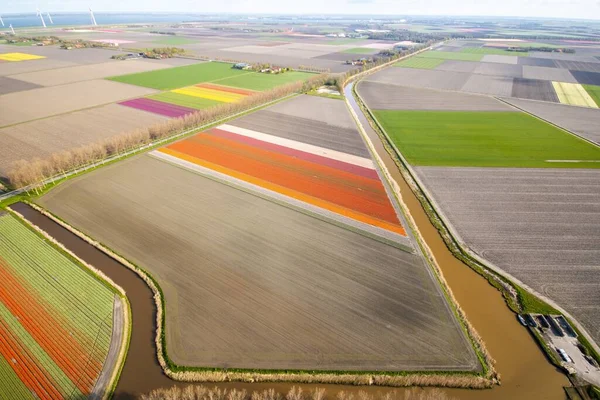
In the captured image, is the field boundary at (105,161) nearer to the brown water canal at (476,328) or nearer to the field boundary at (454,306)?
the brown water canal at (476,328)

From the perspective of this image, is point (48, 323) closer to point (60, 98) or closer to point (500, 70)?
point (60, 98)

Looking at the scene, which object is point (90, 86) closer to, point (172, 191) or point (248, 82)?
point (248, 82)

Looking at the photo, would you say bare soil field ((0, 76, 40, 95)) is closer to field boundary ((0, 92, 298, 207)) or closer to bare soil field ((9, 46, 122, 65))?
bare soil field ((9, 46, 122, 65))

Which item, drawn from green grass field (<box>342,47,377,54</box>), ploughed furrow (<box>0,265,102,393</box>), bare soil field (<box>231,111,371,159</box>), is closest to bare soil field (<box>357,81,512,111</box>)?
bare soil field (<box>231,111,371,159</box>)

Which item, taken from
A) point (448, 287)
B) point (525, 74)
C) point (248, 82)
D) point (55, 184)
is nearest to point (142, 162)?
point (55, 184)

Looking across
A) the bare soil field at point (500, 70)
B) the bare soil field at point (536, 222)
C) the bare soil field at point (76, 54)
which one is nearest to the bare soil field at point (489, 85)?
the bare soil field at point (500, 70)
